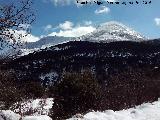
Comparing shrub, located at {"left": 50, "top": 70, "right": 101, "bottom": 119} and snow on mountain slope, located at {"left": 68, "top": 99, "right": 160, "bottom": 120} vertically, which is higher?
snow on mountain slope, located at {"left": 68, "top": 99, "right": 160, "bottom": 120}

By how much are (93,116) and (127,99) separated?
1152 cm

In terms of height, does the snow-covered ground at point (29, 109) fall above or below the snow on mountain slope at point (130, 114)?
below

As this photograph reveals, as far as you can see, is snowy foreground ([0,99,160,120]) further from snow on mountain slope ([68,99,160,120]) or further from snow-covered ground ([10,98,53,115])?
snow-covered ground ([10,98,53,115])

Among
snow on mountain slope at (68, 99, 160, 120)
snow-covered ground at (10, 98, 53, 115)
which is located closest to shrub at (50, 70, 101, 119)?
snow-covered ground at (10, 98, 53, 115)

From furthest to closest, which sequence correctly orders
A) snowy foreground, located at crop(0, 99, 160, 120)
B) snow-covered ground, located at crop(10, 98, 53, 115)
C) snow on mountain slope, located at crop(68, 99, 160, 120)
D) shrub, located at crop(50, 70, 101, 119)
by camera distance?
shrub, located at crop(50, 70, 101, 119), snow-covered ground, located at crop(10, 98, 53, 115), snow on mountain slope, located at crop(68, 99, 160, 120), snowy foreground, located at crop(0, 99, 160, 120)

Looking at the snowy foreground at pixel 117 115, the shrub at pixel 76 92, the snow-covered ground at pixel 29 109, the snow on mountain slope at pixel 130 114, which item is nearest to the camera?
the snowy foreground at pixel 117 115

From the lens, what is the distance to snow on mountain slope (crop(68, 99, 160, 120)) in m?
13.3

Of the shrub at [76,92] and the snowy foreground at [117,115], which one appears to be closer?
the snowy foreground at [117,115]

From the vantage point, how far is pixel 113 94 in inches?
1196

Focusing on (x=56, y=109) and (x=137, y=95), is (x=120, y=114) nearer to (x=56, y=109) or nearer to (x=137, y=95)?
(x=137, y=95)

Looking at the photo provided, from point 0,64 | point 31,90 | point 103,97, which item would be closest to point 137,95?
point 103,97

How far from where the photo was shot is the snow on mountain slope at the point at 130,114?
1335cm

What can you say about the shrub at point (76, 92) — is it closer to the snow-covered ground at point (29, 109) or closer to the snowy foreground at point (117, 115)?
the snow-covered ground at point (29, 109)

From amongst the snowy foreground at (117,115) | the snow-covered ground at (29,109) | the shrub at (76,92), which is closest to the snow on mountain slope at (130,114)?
the snowy foreground at (117,115)
